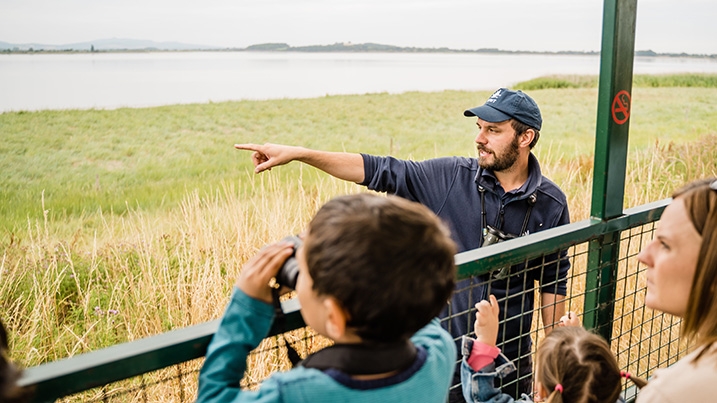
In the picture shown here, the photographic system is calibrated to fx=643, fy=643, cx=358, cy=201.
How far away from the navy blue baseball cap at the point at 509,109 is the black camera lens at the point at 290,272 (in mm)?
1511

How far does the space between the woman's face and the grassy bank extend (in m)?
2.75

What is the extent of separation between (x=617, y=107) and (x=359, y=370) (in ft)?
4.63

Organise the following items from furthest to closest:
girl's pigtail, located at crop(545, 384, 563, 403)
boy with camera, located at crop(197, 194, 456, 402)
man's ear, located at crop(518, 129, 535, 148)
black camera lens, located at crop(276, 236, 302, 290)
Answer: man's ear, located at crop(518, 129, 535, 148)
girl's pigtail, located at crop(545, 384, 563, 403)
black camera lens, located at crop(276, 236, 302, 290)
boy with camera, located at crop(197, 194, 456, 402)

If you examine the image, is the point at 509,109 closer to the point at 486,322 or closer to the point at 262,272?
the point at 486,322

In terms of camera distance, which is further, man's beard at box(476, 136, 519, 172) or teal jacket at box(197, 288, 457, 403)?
man's beard at box(476, 136, 519, 172)

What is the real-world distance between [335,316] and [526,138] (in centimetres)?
166

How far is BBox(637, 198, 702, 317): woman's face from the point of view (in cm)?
119

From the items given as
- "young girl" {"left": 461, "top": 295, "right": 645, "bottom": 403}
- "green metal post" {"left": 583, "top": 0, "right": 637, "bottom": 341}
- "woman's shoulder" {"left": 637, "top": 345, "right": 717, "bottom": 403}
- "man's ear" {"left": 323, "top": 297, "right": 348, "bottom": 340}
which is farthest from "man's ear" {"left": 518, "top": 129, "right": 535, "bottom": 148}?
"man's ear" {"left": 323, "top": 297, "right": 348, "bottom": 340}

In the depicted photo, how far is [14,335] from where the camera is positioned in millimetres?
3797

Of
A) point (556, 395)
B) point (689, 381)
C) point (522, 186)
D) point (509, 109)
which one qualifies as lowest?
point (556, 395)

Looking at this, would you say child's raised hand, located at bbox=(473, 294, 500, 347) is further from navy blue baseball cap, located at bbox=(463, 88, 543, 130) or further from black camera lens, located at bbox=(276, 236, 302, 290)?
navy blue baseball cap, located at bbox=(463, 88, 543, 130)

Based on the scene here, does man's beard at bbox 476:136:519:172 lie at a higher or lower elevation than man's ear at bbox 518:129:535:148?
lower

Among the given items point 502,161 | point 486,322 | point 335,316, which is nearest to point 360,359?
point 335,316

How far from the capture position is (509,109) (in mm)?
2439
